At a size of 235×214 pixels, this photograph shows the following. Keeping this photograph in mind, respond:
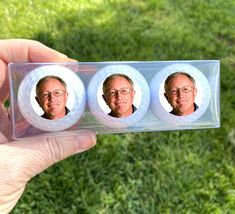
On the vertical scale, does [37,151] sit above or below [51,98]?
below

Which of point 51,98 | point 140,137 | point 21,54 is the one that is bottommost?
point 140,137

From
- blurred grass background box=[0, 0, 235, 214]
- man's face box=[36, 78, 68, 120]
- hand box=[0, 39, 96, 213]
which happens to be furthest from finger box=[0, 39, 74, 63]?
blurred grass background box=[0, 0, 235, 214]

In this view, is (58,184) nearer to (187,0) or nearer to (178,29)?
(178,29)

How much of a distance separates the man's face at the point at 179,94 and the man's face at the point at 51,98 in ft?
1.04

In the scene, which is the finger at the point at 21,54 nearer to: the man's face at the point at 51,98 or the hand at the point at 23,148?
the hand at the point at 23,148

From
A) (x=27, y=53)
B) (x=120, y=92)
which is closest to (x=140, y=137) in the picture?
(x=27, y=53)

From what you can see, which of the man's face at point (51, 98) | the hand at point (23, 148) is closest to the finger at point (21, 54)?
the hand at point (23, 148)

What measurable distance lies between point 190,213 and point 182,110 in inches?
36.8

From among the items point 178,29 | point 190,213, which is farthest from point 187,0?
point 190,213

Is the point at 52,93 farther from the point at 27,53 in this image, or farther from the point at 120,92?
the point at 27,53

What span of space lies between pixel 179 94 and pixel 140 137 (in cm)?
95

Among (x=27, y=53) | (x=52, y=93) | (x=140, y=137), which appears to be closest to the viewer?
(x=52, y=93)

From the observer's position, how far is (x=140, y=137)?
2334 mm

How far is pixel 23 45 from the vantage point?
1.66 meters
